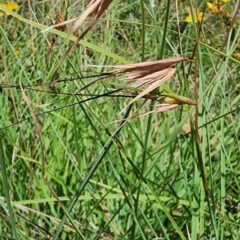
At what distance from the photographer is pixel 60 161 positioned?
154 cm

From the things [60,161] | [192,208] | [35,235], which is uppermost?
[192,208]

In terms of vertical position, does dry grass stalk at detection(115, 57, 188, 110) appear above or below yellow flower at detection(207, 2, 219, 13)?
above

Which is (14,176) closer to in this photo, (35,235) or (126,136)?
(35,235)

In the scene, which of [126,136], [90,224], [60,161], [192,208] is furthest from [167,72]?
[126,136]

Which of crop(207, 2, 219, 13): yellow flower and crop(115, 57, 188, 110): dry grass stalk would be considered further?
crop(207, 2, 219, 13): yellow flower

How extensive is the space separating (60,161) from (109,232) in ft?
0.92

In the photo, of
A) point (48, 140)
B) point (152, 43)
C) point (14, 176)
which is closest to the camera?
point (14, 176)

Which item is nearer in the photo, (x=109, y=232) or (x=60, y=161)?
(x=109, y=232)

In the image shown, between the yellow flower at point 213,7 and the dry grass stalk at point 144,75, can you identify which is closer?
the dry grass stalk at point 144,75

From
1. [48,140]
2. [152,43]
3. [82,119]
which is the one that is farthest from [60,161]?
[152,43]

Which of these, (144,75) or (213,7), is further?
(213,7)

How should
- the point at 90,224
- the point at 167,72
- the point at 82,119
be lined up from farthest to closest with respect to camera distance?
the point at 82,119 < the point at 90,224 < the point at 167,72

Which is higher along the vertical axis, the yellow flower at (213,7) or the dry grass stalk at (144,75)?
the dry grass stalk at (144,75)

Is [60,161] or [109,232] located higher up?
[60,161]
